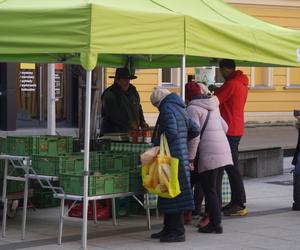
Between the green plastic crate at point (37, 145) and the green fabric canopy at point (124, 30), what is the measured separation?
1.09 metres

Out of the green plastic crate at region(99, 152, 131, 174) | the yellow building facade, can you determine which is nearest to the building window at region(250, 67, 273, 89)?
the yellow building facade

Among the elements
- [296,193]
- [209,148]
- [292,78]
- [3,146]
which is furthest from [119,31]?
[292,78]

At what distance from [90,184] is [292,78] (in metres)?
18.1

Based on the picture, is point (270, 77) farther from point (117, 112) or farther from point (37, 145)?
point (37, 145)

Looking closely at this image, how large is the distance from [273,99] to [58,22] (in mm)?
17287

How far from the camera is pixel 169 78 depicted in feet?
71.6

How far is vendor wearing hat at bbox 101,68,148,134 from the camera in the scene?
31.4ft

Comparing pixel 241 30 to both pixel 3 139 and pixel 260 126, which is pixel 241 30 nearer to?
pixel 3 139

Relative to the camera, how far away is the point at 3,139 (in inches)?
329

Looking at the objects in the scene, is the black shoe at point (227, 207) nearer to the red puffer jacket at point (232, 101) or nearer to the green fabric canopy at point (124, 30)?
the red puffer jacket at point (232, 101)

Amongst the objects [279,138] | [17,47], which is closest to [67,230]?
[17,47]

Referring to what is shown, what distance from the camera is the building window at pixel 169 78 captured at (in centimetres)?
2153

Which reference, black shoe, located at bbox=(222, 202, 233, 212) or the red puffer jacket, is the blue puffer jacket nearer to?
the red puffer jacket

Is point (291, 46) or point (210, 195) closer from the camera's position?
point (210, 195)
